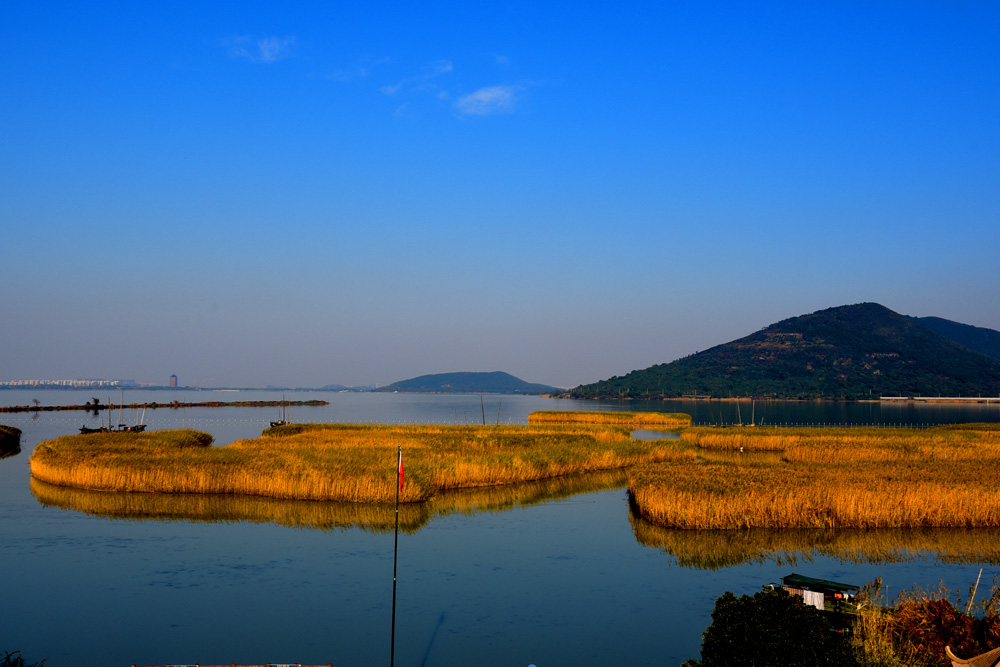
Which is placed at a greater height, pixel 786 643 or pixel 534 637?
pixel 786 643

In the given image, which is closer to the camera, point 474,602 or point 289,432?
point 474,602

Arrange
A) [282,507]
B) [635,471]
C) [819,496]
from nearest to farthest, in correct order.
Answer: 1. [819,496]
2. [282,507]
3. [635,471]

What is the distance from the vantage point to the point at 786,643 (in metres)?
10.6

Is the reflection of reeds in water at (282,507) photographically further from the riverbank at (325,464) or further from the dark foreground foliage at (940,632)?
the dark foreground foliage at (940,632)

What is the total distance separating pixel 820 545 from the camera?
24.5 m

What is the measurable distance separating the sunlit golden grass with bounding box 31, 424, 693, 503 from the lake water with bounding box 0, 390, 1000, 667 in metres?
1.41

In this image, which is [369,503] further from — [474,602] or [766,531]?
[766,531]

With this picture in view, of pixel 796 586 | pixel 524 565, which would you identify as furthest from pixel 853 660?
pixel 524 565

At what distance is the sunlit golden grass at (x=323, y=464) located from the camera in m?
32.2

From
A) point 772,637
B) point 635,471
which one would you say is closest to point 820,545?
point 635,471

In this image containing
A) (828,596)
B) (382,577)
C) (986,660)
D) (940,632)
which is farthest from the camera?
(382,577)

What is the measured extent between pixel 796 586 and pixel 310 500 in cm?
2175

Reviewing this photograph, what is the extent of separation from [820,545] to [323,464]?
21702mm

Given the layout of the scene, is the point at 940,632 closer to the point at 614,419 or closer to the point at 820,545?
the point at 820,545
